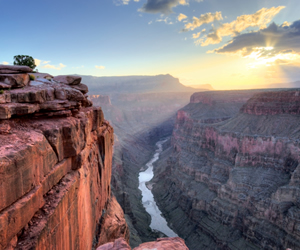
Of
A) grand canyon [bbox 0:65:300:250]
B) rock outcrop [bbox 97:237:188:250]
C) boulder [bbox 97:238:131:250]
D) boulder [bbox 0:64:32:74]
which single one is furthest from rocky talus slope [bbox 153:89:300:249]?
boulder [bbox 0:64:32:74]

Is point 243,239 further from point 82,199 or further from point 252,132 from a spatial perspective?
point 82,199

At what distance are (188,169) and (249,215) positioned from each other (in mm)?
20779

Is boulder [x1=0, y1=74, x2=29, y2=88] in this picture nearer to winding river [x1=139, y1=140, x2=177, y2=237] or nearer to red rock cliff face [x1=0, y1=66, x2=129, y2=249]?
red rock cliff face [x1=0, y1=66, x2=129, y2=249]

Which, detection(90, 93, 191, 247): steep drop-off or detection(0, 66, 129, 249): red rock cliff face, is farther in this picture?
detection(90, 93, 191, 247): steep drop-off

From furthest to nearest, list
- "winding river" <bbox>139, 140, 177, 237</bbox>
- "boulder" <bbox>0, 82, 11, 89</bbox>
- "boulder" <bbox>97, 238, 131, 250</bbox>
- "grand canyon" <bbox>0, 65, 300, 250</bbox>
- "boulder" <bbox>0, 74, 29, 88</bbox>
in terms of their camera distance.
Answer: "winding river" <bbox>139, 140, 177, 237</bbox>, "boulder" <bbox>0, 74, 29, 88</bbox>, "boulder" <bbox>0, 82, 11, 89</bbox>, "grand canyon" <bbox>0, 65, 300, 250</bbox>, "boulder" <bbox>97, 238, 131, 250</bbox>

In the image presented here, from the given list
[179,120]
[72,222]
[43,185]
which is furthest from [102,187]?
[179,120]

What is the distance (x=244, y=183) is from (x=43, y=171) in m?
38.5

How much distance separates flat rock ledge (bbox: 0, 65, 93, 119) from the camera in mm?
9727

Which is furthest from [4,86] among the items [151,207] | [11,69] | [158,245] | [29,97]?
[151,207]

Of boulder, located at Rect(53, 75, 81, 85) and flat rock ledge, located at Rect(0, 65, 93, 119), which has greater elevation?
boulder, located at Rect(53, 75, 81, 85)

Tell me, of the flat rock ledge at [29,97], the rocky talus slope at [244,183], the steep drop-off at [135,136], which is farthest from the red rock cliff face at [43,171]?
the rocky talus slope at [244,183]

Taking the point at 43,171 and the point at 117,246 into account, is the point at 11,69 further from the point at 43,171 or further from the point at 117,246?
the point at 117,246

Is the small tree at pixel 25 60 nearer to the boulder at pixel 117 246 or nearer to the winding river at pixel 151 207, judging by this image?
the boulder at pixel 117 246

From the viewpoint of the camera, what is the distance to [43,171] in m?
9.59
